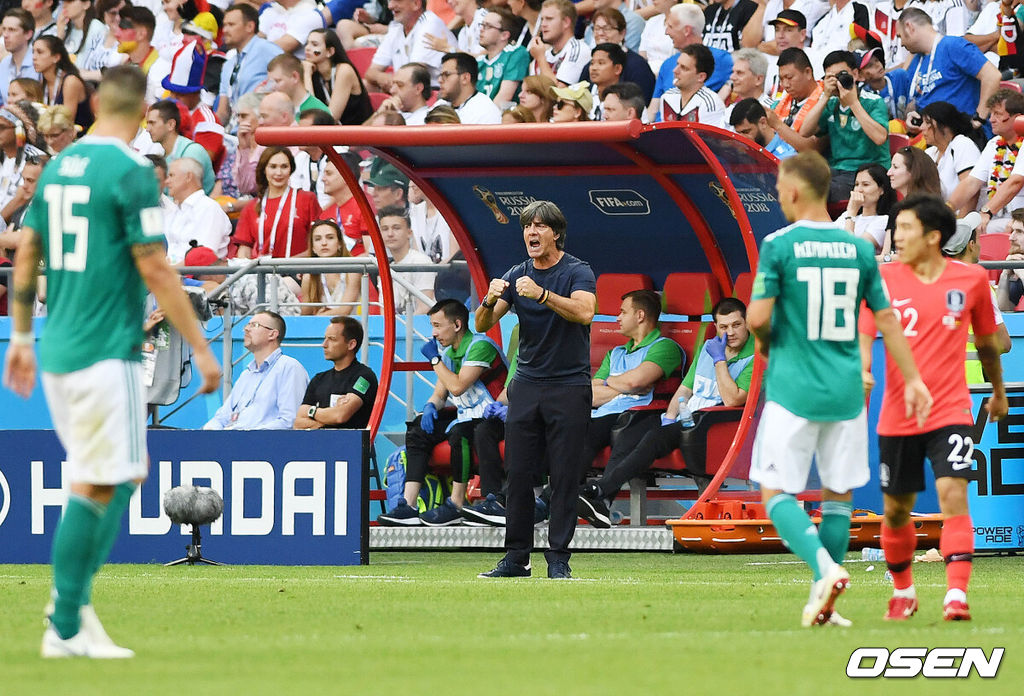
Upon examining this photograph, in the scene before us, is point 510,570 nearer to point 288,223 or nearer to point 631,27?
point 288,223

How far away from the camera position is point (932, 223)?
25.4 feet

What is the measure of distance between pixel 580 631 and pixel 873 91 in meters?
9.97

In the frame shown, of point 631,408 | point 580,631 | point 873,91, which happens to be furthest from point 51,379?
point 873,91

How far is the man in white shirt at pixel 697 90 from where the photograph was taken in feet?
53.6

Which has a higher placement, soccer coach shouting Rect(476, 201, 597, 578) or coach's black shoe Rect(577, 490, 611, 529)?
soccer coach shouting Rect(476, 201, 597, 578)

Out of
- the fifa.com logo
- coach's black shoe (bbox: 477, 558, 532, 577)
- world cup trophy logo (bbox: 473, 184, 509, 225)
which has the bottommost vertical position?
coach's black shoe (bbox: 477, 558, 532, 577)

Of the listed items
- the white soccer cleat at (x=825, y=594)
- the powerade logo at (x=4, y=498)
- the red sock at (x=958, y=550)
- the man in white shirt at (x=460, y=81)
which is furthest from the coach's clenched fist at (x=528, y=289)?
the man in white shirt at (x=460, y=81)

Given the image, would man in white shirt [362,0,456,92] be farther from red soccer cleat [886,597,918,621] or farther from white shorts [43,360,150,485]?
white shorts [43,360,150,485]

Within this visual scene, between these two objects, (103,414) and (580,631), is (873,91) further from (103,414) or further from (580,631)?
(103,414)

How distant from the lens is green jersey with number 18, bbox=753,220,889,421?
720cm

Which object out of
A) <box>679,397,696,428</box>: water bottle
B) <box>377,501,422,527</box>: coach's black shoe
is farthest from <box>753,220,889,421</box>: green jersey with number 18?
<box>377,501,422,527</box>: coach's black shoe

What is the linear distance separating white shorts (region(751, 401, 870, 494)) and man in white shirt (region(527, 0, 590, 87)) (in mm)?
10906

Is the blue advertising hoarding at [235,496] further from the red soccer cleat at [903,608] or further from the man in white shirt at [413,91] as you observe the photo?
the man in white shirt at [413,91]

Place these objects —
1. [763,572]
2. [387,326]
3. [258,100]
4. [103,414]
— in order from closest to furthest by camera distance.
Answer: [103,414] < [763,572] < [387,326] < [258,100]
